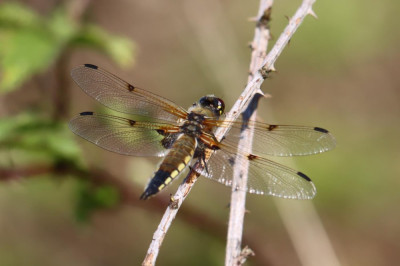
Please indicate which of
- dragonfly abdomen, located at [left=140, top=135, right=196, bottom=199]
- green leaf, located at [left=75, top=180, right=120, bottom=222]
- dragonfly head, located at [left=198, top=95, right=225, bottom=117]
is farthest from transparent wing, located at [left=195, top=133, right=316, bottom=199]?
green leaf, located at [left=75, top=180, right=120, bottom=222]

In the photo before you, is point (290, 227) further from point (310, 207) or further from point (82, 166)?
point (82, 166)

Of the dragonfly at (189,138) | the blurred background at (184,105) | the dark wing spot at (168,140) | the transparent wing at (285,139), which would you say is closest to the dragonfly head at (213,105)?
the dragonfly at (189,138)

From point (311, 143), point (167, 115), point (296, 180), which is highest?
point (311, 143)

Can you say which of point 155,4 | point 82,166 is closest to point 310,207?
point 82,166

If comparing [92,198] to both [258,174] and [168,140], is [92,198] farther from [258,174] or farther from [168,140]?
[258,174]

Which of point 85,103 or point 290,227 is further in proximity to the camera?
point 85,103

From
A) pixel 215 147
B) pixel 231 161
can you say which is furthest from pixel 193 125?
pixel 231 161

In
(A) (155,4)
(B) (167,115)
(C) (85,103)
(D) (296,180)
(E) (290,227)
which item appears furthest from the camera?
(A) (155,4)
